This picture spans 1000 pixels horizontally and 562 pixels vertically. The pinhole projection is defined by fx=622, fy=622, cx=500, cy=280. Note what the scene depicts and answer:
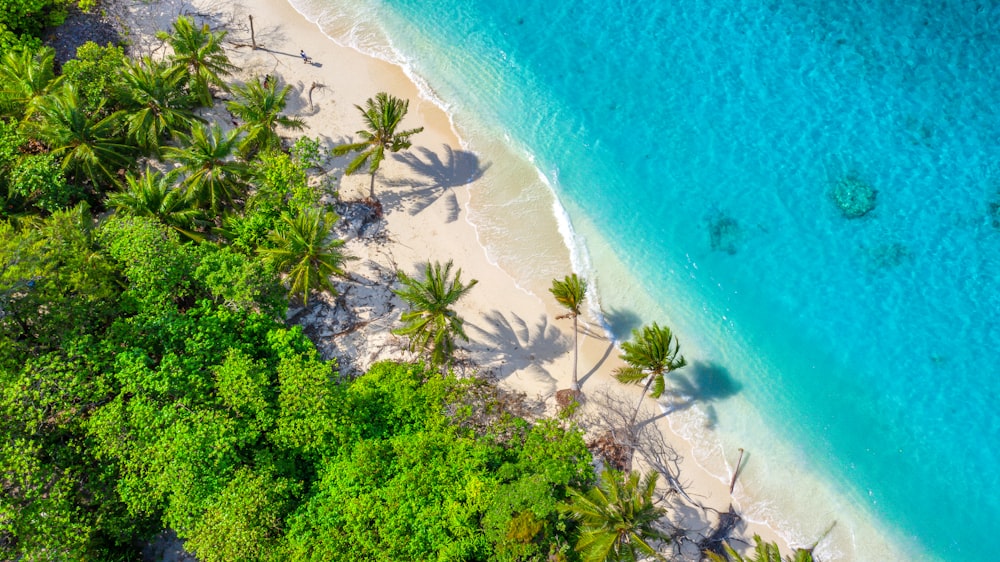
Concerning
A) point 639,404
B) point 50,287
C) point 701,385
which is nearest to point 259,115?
point 50,287

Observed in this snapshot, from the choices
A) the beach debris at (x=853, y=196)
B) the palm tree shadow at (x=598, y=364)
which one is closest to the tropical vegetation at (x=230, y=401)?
the palm tree shadow at (x=598, y=364)

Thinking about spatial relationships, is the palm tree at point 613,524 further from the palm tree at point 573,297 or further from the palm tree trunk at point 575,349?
the palm tree at point 573,297

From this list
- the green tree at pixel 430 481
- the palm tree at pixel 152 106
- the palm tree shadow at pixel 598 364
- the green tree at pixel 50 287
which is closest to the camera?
the green tree at pixel 430 481

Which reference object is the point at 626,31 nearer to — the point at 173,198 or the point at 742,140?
the point at 742,140

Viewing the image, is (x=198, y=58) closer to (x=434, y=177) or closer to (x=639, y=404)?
(x=434, y=177)

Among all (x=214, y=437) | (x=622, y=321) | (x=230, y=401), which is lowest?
(x=214, y=437)
